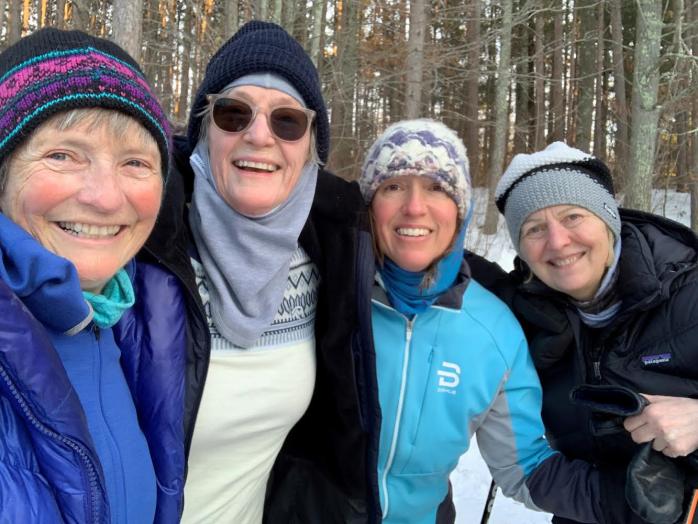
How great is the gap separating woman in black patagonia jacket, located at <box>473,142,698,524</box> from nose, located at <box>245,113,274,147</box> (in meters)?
1.12

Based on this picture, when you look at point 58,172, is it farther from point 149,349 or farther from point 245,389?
point 245,389

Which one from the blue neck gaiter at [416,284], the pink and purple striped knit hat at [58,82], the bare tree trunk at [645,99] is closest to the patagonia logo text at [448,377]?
the blue neck gaiter at [416,284]

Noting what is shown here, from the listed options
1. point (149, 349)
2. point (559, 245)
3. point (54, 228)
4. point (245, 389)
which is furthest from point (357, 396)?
point (54, 228)

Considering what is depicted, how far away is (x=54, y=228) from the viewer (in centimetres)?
125

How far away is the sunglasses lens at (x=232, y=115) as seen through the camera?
1812 mm

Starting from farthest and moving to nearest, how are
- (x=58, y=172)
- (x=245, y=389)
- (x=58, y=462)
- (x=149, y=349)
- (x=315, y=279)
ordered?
(x=315, y=279) → (x=245, y=389) → (x=149, y=349) → (x=58, y=172) → (x=58, y=462)

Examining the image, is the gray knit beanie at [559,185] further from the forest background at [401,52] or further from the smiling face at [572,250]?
the forest background at [401,52]

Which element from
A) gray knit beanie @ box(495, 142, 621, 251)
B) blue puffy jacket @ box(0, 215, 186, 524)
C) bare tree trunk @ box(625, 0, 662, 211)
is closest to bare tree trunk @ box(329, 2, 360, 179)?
bare tree trunk @ box(625, 0, 662, 211)

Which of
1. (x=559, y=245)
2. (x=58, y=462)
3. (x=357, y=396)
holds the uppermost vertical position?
(x=559, y=245)

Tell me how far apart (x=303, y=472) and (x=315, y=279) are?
783 mm

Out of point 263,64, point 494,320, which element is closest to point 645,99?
point 494,320

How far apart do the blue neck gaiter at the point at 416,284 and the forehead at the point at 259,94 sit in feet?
2.46

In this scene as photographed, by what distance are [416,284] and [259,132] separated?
800 mm

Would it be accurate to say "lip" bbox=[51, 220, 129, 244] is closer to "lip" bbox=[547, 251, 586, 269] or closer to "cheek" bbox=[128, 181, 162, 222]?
"cheek" bbox=[128, 181, 162, 222]
